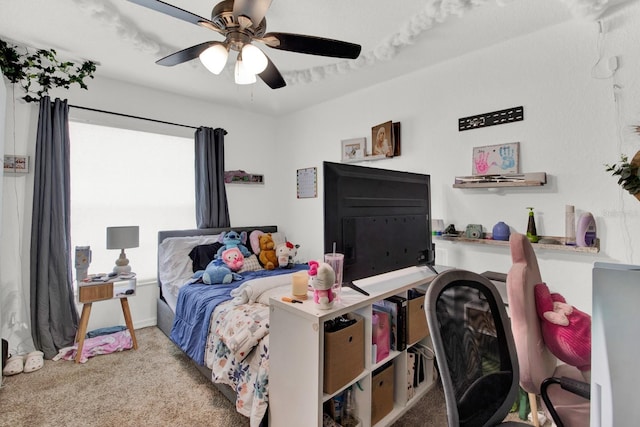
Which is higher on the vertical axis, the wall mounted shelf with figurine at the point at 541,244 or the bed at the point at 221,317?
the wall mounted shelf with figurine at the point at 541,244

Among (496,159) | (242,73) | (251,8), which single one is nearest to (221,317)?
(242,73)

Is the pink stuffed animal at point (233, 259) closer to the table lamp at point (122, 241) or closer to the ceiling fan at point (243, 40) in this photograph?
the table lamp at point (122, 241)

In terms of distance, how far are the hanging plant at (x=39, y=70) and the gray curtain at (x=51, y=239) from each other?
5.9 inches

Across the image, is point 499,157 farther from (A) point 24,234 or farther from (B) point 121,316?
(A) point 24,234

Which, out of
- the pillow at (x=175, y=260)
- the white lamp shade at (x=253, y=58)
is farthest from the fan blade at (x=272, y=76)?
the pillow at (x=175, y=260)

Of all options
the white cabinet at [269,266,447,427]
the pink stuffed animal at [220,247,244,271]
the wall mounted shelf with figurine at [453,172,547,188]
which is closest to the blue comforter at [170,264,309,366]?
the pink stuffed animal at [220,247,244,271]

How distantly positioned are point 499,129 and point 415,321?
1640 millimetres

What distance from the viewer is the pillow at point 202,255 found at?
3137 millimetres

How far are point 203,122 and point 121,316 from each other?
2314 mm

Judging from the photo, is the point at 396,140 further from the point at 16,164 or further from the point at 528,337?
the point at 16,164

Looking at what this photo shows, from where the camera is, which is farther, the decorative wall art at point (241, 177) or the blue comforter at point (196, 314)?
→ the decorative wall art at point (241, 177)

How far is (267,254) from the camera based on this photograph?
341 centimetres

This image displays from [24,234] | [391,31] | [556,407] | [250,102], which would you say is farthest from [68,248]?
[556,407]

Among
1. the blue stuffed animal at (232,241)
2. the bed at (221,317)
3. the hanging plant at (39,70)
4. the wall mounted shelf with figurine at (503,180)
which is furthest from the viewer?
the blue stuffed animal at (232,241)
